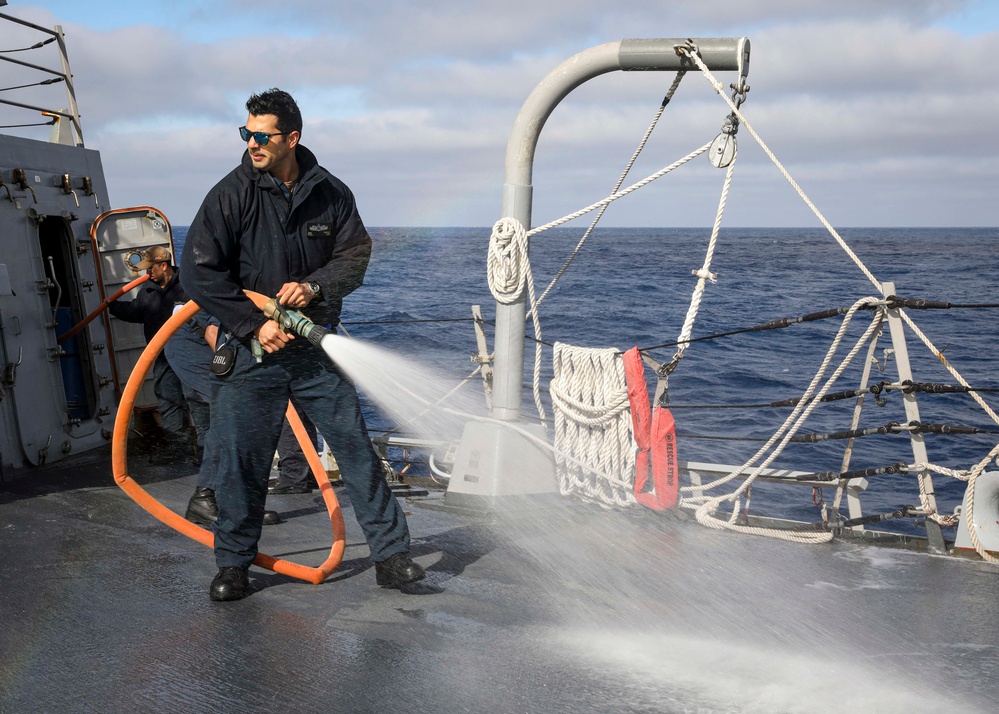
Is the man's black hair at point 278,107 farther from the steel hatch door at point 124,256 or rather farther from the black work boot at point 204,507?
the steel hatch door at point 124,256

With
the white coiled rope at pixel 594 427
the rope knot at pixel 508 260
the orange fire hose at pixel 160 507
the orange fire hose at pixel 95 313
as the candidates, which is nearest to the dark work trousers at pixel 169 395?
the orange fire hose at pixel 95 313

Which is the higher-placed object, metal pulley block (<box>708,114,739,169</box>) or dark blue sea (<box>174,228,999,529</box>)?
metal pulley block (<box>708,114,739,169</box>)

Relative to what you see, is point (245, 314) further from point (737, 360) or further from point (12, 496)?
point (737, 360)

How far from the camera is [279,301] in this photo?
3797mm

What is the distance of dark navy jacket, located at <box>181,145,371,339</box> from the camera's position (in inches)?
149

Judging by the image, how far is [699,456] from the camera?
13.8 metres

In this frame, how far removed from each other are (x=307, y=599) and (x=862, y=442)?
42.9 ft

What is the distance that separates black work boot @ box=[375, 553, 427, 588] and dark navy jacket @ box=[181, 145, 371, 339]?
1.13 metres

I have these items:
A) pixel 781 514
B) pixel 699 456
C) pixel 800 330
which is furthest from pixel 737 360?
pixel 781 514

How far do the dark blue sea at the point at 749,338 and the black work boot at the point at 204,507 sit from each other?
170cm

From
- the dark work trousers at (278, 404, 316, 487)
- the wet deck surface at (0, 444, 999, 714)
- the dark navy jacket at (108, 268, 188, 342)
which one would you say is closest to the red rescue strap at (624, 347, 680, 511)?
the wet deck surface at (0, 444, 999, 714)

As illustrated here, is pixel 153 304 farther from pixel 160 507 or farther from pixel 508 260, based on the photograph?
pixel 508 260

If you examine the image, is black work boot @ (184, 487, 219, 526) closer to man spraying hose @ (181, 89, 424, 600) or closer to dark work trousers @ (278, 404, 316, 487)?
dark work trousers @ (278, 404, 316, 487)

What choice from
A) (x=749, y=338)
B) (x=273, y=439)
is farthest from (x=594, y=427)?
(x=749, y=338)
